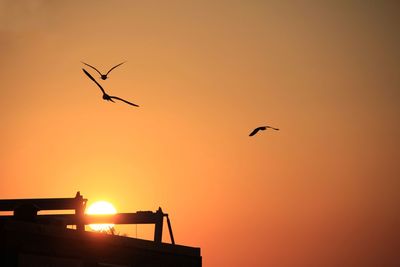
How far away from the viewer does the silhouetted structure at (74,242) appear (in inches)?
565

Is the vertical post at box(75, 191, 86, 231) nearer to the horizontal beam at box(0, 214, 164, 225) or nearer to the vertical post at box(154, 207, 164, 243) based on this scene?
the horizontal beam at box(0, 214, 164, 225)

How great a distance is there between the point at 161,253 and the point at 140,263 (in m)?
0.98

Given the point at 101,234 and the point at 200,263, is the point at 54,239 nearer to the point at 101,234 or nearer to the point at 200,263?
the point at 101,234

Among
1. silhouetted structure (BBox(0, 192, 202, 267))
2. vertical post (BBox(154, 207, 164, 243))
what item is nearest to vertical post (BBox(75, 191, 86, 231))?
silhouetted structure (BBox(0, 192, 202, 267))

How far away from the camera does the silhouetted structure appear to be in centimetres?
1436

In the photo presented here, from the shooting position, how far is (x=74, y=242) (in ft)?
52.2

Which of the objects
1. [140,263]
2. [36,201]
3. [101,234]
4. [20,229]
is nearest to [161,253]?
[140,263]

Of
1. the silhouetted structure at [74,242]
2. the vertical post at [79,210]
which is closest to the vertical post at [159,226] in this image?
the silhouetted structure at [74,242]

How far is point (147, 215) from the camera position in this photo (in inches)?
764

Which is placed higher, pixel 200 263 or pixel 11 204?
pixel 11 204

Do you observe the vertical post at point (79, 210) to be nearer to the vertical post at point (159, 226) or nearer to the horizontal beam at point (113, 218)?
the horizontal beam at point (113, 218)

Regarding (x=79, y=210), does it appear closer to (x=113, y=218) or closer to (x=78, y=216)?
(x=78, y=216)

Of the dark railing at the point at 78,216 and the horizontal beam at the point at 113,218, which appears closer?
the dark railing at the point at 78,216

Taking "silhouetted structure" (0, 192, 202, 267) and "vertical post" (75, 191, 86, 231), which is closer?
"silhouetted structure" (0, 192, 202, 267)
